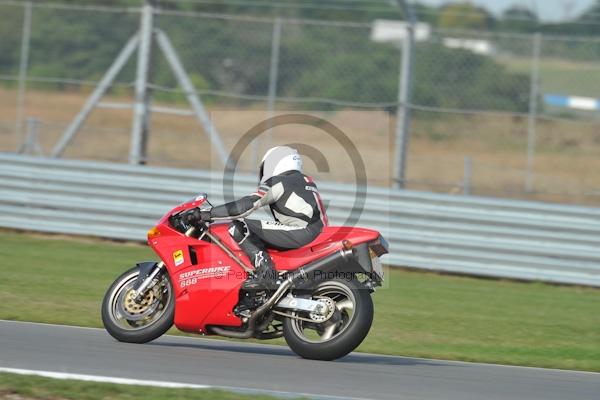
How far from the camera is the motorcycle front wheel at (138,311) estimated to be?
8.07 m

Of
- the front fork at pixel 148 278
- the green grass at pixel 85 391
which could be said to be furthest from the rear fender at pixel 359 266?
the green grass at pixel 85 391

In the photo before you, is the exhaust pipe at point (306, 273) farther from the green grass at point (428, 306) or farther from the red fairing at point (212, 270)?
the green grass at point (428, 306)

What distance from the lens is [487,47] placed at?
63.4 feet

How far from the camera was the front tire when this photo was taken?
7.61 metres

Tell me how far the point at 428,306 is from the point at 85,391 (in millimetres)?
5853

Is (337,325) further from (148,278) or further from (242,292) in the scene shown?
(148,278)

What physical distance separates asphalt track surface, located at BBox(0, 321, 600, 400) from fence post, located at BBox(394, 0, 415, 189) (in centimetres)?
605

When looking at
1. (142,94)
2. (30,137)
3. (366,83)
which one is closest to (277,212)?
(142,94)

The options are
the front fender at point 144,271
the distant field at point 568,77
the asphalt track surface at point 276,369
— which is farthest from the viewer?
the distant field at point 568,77

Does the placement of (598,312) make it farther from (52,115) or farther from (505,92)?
(52,115)

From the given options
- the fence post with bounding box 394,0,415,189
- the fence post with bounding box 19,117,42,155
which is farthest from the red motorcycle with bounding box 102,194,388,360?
the fence post with bounding box 19,117,42,155

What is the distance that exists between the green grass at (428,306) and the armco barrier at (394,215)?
226 millimetres

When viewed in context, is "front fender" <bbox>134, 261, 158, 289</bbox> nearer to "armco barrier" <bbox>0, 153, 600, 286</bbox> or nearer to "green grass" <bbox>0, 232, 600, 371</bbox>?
"green grass" <bbox>0, 232, 600, 371</bbox>

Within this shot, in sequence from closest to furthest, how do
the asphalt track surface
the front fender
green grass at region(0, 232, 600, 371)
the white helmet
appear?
the asphalt track surface, the white helmet, the front fender, green grass at region(0, 232, 600, 371)
